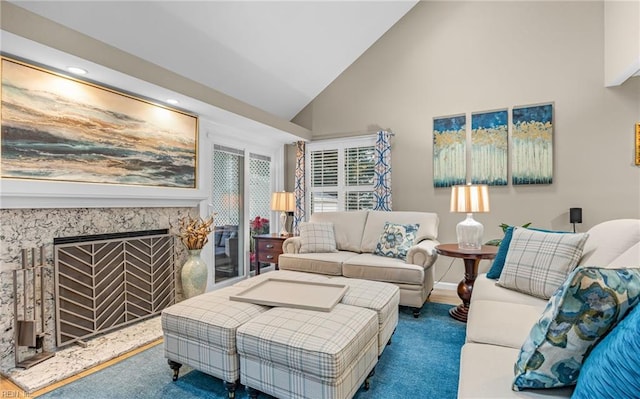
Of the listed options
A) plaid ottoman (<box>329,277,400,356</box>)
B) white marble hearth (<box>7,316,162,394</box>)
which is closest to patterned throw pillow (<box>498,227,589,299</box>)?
plaid ottoman (<box>329,277,400,356</box>)

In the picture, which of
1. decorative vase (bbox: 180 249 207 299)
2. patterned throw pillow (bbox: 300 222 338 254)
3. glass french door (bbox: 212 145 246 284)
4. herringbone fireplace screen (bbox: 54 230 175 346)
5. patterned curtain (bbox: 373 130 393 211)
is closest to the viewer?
herringbone fireplace screen (bbox: 54 230 175 346)

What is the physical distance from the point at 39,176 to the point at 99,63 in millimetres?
905

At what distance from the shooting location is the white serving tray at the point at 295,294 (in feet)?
6.57

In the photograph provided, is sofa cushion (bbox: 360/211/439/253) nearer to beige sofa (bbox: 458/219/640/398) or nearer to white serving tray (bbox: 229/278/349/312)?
beige sofa (bbox: 458/219/640/398)

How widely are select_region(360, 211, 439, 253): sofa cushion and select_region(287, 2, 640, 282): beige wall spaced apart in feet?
1.71

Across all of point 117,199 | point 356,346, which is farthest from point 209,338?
point 117,199

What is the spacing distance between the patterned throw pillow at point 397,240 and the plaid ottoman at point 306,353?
5.46 ft

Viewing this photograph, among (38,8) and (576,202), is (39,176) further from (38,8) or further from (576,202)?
(576,202)

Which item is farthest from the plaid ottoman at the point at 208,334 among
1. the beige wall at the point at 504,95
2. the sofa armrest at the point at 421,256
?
the beige wall at the point at 504,95

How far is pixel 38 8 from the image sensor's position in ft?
7.49

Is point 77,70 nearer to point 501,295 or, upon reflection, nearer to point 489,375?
point 489,375

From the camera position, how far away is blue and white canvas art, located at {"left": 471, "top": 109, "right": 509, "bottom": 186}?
3.88m

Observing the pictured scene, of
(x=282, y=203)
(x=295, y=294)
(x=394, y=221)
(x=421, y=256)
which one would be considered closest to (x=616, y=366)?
(x=295, y=294)

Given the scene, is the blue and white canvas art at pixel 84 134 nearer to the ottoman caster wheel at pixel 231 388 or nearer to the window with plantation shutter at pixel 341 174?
the ottoman caster wheel at pixel 231 388
